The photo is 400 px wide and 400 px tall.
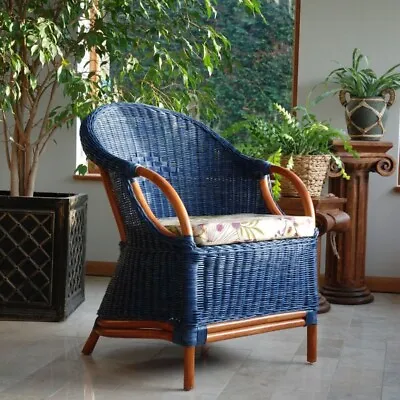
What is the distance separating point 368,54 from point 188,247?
85.9 inches

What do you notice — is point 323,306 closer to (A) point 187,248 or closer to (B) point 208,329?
(B) point 208,329

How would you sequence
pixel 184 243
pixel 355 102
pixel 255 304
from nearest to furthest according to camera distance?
pixel 184 243
pixel 255 304
pixel 355 102

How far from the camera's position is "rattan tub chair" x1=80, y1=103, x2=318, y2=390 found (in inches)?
101

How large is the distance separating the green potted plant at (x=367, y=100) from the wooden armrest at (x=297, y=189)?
43.8 inches

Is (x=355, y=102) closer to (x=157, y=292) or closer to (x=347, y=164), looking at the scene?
(x=347, y=164)

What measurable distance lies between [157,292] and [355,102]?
181cm

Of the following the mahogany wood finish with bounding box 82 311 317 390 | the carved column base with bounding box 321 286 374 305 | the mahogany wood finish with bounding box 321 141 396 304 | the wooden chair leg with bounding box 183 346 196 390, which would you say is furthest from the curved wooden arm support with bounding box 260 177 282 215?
the carved column base with bounding box 321 286 374 305

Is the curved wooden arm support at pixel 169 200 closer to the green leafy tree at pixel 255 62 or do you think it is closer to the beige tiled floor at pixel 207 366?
the beige tiled floor at pixel 207 366

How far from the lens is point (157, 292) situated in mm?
2654

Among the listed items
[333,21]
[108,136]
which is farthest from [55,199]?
[333,21]

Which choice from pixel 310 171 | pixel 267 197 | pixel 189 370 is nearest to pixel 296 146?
pixel 310 171

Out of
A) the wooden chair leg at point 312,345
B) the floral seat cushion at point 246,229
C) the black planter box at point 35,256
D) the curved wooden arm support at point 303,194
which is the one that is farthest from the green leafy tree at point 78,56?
the wooden chair leg at point 312,345

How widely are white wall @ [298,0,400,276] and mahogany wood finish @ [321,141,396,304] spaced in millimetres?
246

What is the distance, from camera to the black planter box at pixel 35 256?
3391 mm
